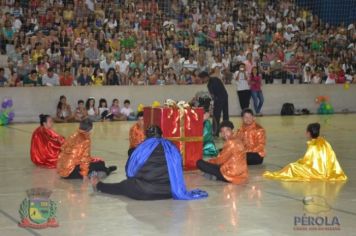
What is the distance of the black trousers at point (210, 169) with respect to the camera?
10.4 meters

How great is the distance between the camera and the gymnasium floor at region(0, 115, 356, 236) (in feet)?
24.2

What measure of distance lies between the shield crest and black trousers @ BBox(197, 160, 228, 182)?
10.4 feet

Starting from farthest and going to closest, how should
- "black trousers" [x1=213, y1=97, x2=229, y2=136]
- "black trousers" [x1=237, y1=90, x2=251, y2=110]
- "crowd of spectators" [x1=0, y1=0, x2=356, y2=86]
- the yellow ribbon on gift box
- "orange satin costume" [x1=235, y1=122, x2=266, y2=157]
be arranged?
"black trousers" [x1=237, y1=90, x2=251, y2=110], "crowd of spectators" [x1=0, y1=0, x2=356, y2=86], "black trousers" [x1=213, y1=97, x2=229, y2=136], "orange satin costume" [x1=235, y1=122, x2=266, y2=157], the yellow ribbon on gift box

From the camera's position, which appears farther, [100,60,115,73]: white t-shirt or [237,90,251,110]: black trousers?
[237,90,251,110]: black trousers

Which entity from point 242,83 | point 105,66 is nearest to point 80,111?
point 105,66

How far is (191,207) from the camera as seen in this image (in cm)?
847

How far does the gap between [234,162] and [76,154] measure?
2374 mm

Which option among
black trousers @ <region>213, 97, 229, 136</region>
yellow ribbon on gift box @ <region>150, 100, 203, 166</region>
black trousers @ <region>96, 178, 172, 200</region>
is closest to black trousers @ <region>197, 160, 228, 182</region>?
yellow ribbon on gift box @ <region>150, 100, 203, 166</region>

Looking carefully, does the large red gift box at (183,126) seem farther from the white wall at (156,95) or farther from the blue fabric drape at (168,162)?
the white wall at (156,95)

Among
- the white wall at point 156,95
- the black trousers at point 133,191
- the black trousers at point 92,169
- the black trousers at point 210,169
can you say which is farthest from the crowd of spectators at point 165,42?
the black trousers at point 133,191

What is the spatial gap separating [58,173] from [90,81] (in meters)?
11.4

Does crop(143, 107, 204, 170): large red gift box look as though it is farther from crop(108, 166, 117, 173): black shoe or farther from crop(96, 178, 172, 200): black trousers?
crop(96, 178, 172, 200): black trousers

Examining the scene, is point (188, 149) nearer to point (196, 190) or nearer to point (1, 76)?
point (196, 190)

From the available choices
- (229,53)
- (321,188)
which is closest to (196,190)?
(321,188)
